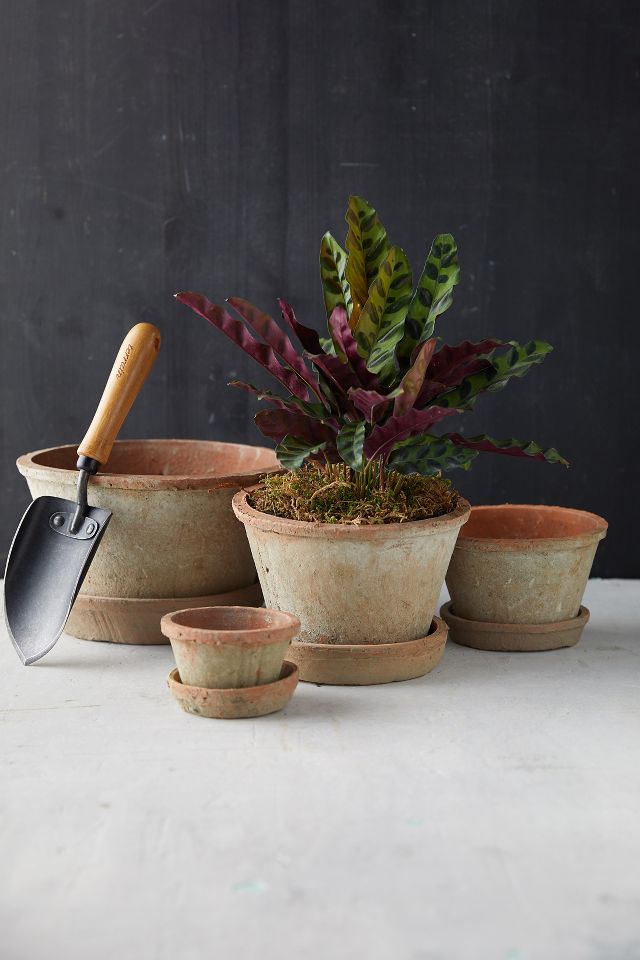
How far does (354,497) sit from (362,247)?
0.44 meters

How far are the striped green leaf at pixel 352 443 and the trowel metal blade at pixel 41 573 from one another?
478 mm

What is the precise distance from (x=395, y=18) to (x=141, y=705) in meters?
1.70

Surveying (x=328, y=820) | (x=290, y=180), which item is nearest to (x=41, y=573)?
(x=328, y=820)

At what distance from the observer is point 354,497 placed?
6.47ft

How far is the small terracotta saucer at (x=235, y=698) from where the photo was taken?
5.77 feet

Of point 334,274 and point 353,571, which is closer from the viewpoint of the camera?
point 353,571

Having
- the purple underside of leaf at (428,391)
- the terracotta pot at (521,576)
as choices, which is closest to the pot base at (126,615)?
the terracotta pot at (521,576)

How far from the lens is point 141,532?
2.11 m

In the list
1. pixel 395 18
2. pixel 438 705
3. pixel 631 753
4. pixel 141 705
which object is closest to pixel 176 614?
pixel 141 705

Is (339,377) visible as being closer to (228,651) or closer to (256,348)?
(256,348)

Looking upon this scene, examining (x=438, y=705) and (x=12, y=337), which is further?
(x=12, y=337)

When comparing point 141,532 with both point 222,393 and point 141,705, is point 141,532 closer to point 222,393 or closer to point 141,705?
point 141,705

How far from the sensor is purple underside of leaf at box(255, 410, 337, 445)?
1.96 meters

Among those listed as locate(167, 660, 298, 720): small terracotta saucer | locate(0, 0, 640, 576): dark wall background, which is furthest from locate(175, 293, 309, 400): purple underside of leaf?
locate(0, 0, 640, 576): dark wall background
